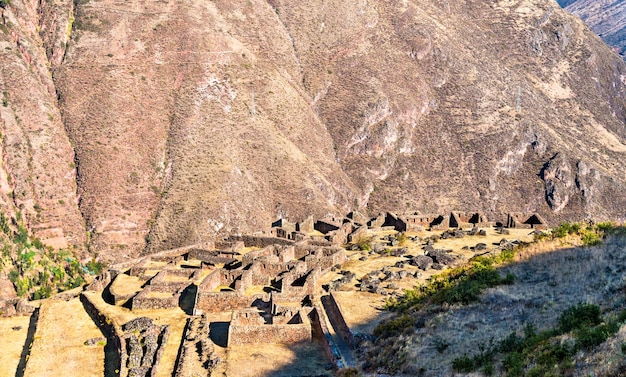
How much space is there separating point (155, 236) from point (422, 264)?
6545 centimetres

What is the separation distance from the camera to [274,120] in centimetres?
13438

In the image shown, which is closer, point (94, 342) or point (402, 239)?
point (94, 342)

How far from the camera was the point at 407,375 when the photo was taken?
25250 mm

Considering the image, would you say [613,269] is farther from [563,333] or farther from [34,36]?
[34,36]

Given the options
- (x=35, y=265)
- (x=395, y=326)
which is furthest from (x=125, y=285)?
(x=35, y=265)

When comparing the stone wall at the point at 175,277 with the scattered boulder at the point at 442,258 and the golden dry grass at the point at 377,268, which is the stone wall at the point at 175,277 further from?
the scattered boulder at the point at 442,258

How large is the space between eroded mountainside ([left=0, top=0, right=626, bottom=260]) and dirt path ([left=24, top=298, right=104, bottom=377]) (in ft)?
171

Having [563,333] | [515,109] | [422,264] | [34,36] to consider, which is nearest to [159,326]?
[422,264]

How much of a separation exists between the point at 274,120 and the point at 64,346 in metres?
97.0

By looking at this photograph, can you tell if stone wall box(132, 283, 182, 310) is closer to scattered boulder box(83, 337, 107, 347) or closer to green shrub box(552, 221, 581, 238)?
scattered boulder box(83, 337, 107, 347)

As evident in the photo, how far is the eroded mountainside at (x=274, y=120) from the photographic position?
11000 centimetres

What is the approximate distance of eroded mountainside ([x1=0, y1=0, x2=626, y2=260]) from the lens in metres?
110

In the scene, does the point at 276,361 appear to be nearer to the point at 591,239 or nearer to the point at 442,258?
the point at 591,239

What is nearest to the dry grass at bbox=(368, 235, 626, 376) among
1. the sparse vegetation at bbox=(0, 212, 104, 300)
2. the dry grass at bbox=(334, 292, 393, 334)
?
the dry grass at bbox=(334, 292, 393, 334)
